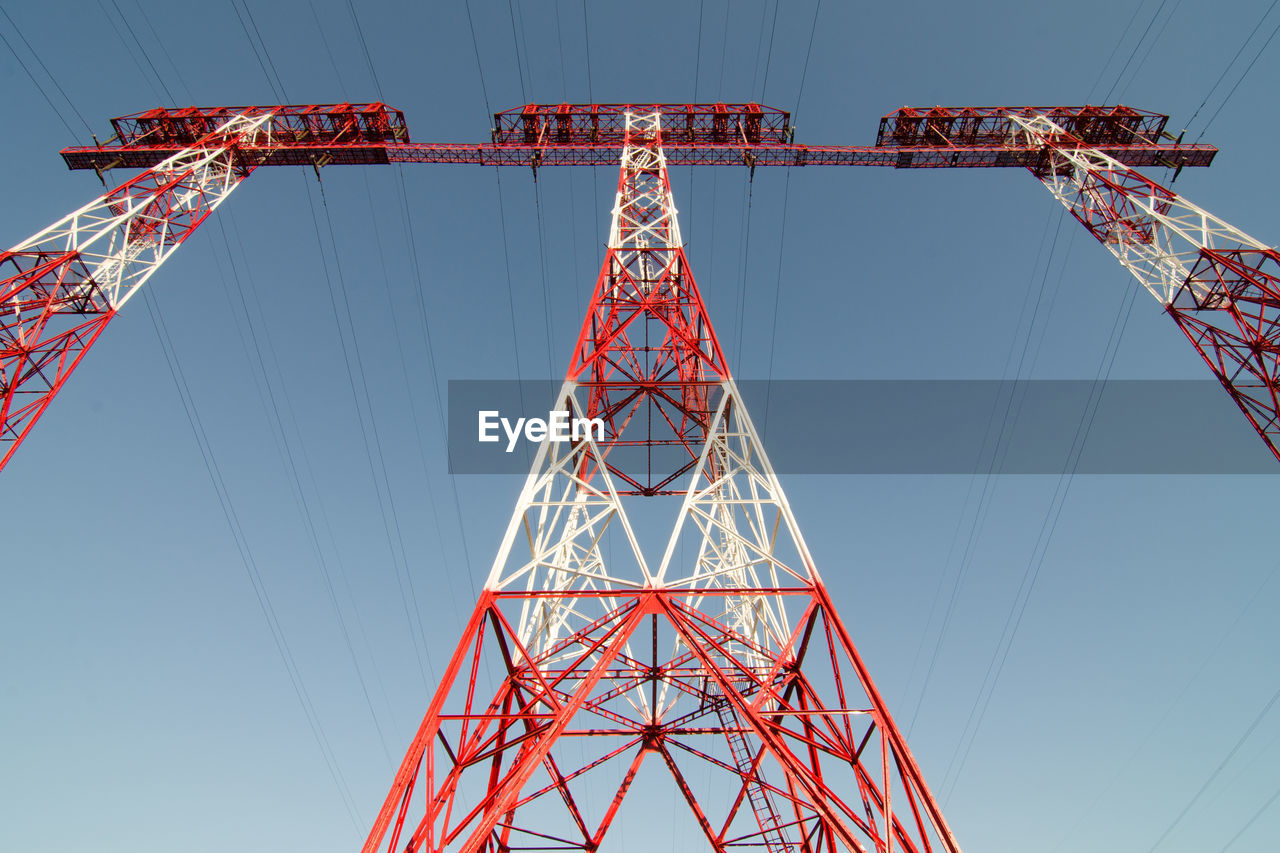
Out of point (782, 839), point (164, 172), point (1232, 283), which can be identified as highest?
point (164, 172)

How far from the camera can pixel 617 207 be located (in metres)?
18.4

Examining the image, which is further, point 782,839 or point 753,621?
point 753,621

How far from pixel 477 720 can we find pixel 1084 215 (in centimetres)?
2503

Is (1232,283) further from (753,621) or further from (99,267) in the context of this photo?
(99,267)

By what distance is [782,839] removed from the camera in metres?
13.7

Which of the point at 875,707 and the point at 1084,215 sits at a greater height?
the point at 1084,215

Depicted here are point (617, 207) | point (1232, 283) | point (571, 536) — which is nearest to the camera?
point (571, 536)

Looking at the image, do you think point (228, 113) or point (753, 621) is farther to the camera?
point (228, 113)

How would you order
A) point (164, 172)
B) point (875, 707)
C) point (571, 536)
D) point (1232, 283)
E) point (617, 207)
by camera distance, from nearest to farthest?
point (875, 707)
point (571, 536)
point (1232, 283)
point (617, 207)
point (164, 172)

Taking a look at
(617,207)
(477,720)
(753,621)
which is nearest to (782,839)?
(753,621)

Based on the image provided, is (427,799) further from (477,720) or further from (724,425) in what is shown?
(724,425)

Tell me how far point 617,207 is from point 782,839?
16228 millimetres

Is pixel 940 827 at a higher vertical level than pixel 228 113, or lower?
lower

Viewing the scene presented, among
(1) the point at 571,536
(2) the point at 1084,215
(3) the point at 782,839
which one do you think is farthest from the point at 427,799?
(2) the point at 1084,215
